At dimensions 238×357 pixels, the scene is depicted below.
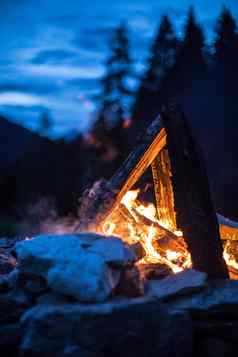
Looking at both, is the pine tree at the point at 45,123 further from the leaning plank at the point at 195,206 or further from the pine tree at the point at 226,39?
the leaning plank at the point at 195,206

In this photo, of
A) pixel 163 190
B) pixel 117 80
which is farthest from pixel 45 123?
pixel 163 190

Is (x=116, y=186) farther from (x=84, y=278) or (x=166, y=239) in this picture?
(x=84, y=278)

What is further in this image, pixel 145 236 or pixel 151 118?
pixel 151 118

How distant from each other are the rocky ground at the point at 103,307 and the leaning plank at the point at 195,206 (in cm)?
23

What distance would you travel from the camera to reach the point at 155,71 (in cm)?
2533

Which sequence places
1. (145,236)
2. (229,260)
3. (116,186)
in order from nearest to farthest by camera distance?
1. (116,186)
2. (229,260)
3. (145,236)

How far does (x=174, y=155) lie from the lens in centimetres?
454

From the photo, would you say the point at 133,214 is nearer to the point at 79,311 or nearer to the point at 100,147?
the point at 79,311

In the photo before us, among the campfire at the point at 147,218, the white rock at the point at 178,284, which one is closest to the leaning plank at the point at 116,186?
the campfire at the point at 147,218

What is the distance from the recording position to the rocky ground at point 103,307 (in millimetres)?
3357

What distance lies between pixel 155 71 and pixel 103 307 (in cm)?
2295

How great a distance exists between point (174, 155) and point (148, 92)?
2011 centimetres

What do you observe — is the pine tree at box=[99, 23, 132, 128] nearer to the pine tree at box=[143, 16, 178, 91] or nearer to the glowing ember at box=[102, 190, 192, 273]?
the pine tree at box=[143, 16, 178, 91]

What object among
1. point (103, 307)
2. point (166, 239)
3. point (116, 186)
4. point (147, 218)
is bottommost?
point (103, 307)
